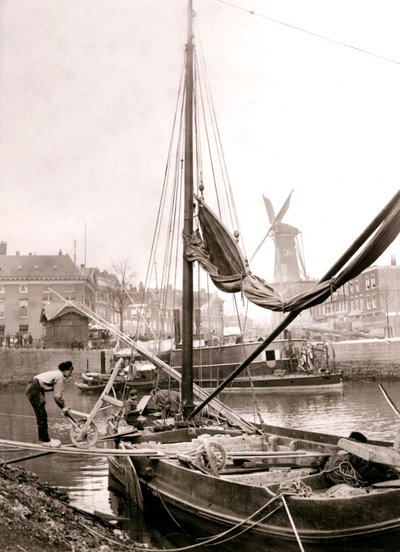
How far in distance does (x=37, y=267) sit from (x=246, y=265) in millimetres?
63171

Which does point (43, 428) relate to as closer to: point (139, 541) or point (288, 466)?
point (139, 541)

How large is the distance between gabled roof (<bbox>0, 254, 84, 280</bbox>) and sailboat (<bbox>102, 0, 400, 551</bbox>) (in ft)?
191

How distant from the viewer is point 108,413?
31578mm

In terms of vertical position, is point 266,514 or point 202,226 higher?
point 202,226

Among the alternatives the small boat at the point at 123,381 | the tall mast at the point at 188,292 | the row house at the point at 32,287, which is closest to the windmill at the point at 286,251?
the row house at the point at 32,287

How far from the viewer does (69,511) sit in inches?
372

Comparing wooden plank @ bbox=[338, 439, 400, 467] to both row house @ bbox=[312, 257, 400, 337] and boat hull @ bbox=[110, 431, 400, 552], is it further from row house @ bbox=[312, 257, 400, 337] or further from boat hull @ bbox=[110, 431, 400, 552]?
row house @ bbox=[312, 257, 400, 337]

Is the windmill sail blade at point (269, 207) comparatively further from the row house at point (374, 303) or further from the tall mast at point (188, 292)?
the tall mast at point (188, 292)

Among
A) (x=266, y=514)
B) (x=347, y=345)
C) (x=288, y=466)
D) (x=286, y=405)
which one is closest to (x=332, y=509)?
(x=266, y=514)

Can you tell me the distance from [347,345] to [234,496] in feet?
146

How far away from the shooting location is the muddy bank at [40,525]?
662 centimetres

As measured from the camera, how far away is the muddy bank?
6.62m

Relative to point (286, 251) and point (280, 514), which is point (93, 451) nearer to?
point (280, 514)

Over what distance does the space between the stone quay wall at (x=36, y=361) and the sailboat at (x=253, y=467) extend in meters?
37.7
